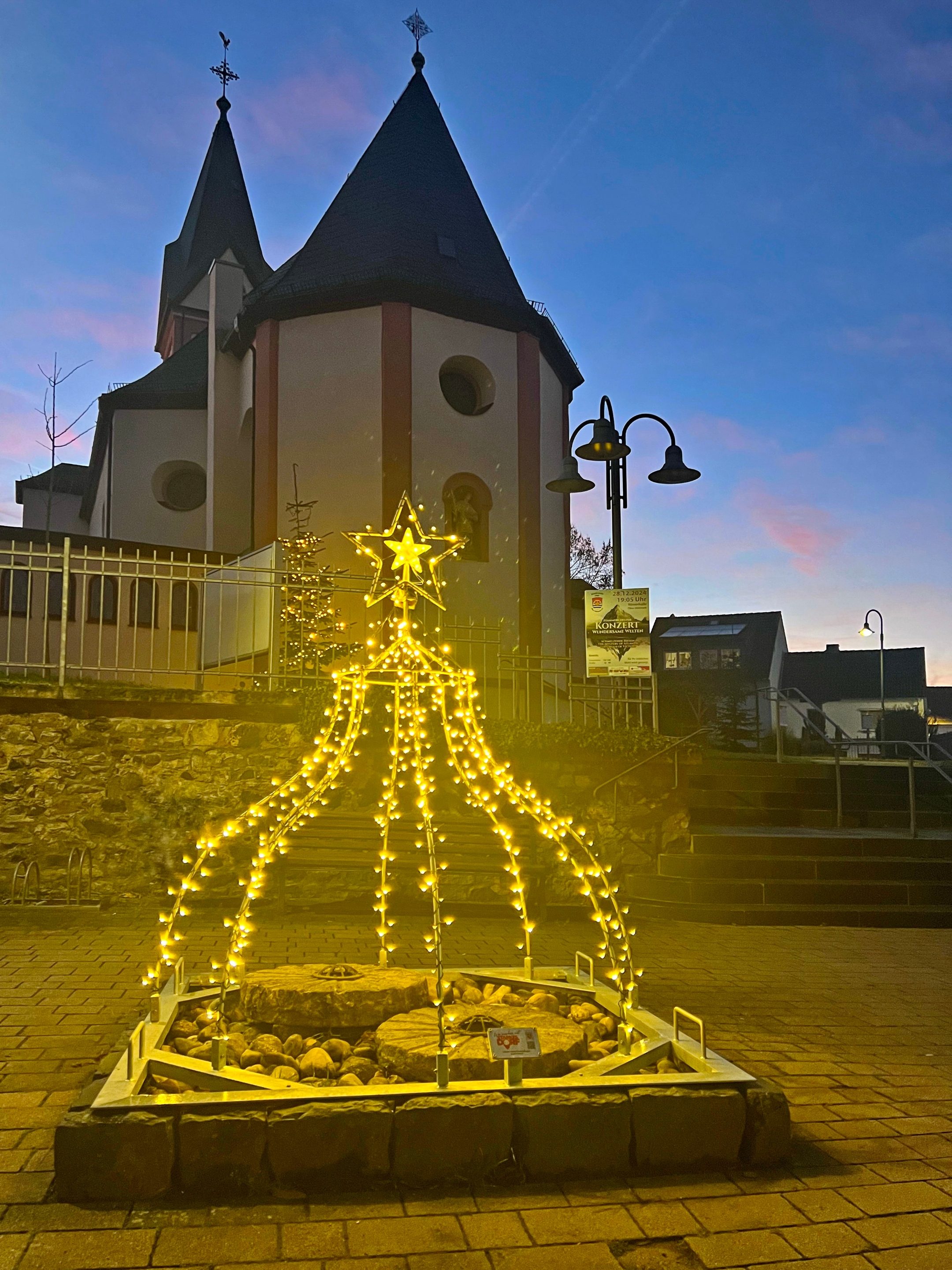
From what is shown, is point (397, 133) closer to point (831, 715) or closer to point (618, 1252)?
point (618, 1252)

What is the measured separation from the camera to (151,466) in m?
20.8

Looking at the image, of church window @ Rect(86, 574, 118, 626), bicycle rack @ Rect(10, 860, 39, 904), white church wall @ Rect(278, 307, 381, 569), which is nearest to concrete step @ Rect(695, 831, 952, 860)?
bicycle rack @ Rect(10, 860, 39, 904)

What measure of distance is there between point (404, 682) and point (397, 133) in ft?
57.7

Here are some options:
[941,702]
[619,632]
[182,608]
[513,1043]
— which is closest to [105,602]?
[182,608]

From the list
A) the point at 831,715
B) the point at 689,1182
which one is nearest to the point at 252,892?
the point at 689,1182

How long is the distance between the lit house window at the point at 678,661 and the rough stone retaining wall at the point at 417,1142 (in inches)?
1717

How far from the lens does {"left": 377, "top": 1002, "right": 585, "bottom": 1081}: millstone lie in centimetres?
368

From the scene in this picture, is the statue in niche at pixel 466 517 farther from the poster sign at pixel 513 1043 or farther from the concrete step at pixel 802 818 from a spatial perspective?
the poster sign at pixel 513 1043

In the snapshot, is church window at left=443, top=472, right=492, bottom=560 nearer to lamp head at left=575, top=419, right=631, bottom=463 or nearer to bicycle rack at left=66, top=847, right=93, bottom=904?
lamp head at left=575, top=419, right=631, bottom=463

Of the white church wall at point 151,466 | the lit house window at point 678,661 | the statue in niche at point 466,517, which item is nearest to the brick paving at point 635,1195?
the statue in niche at point 466,517

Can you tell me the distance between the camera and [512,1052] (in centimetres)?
347

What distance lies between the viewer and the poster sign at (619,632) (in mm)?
10453

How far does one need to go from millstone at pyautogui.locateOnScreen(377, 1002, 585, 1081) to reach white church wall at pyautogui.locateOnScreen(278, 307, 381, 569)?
12.1 m

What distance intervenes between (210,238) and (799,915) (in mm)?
29450
